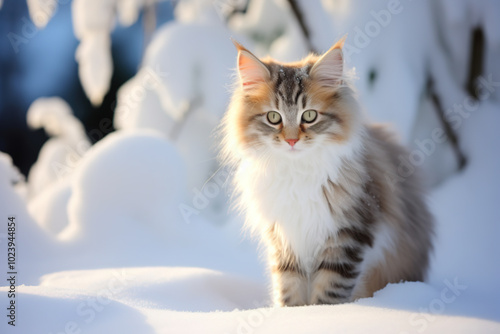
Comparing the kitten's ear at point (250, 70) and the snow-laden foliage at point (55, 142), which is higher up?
the kitten's ear at point (250, 70)

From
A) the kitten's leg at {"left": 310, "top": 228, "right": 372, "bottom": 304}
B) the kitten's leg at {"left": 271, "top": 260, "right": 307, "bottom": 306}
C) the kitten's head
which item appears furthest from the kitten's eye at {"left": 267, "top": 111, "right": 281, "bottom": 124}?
the kitten's leg at {"left": 271, "top": 260, "right": 307, "bottom": 306}

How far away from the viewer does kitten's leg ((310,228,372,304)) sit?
138 cm

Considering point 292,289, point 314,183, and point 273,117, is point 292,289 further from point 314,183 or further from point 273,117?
point 273,117

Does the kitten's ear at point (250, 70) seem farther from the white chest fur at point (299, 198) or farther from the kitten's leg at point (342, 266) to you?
the kitten's leg at point (342, 266)

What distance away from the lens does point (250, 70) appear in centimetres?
148

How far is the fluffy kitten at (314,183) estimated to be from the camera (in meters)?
1.39

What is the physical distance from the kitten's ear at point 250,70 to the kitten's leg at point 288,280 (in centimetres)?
58

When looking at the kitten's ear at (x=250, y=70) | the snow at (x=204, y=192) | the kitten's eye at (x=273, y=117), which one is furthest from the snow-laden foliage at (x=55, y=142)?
the kitten's eye at (x=273, y=117)

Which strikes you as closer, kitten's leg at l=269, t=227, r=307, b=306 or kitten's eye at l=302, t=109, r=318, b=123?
kitten's eye at l=302, t=109, r=318, b=123

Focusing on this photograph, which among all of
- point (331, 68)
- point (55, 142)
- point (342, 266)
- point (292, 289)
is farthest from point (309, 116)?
point (55, 142)

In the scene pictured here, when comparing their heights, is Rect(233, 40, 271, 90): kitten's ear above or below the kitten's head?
above

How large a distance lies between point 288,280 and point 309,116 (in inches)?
23.7

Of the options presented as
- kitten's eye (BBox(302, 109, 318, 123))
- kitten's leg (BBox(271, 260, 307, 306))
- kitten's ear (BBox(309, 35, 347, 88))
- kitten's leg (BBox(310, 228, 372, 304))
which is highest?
kitten's ear (BBox(309, 35, 347, 88))

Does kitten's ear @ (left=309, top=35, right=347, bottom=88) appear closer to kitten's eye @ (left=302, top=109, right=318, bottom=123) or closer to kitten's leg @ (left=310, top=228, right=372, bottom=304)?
kitten's eye @ (left=302, top=109, right=318, bottom=123)
